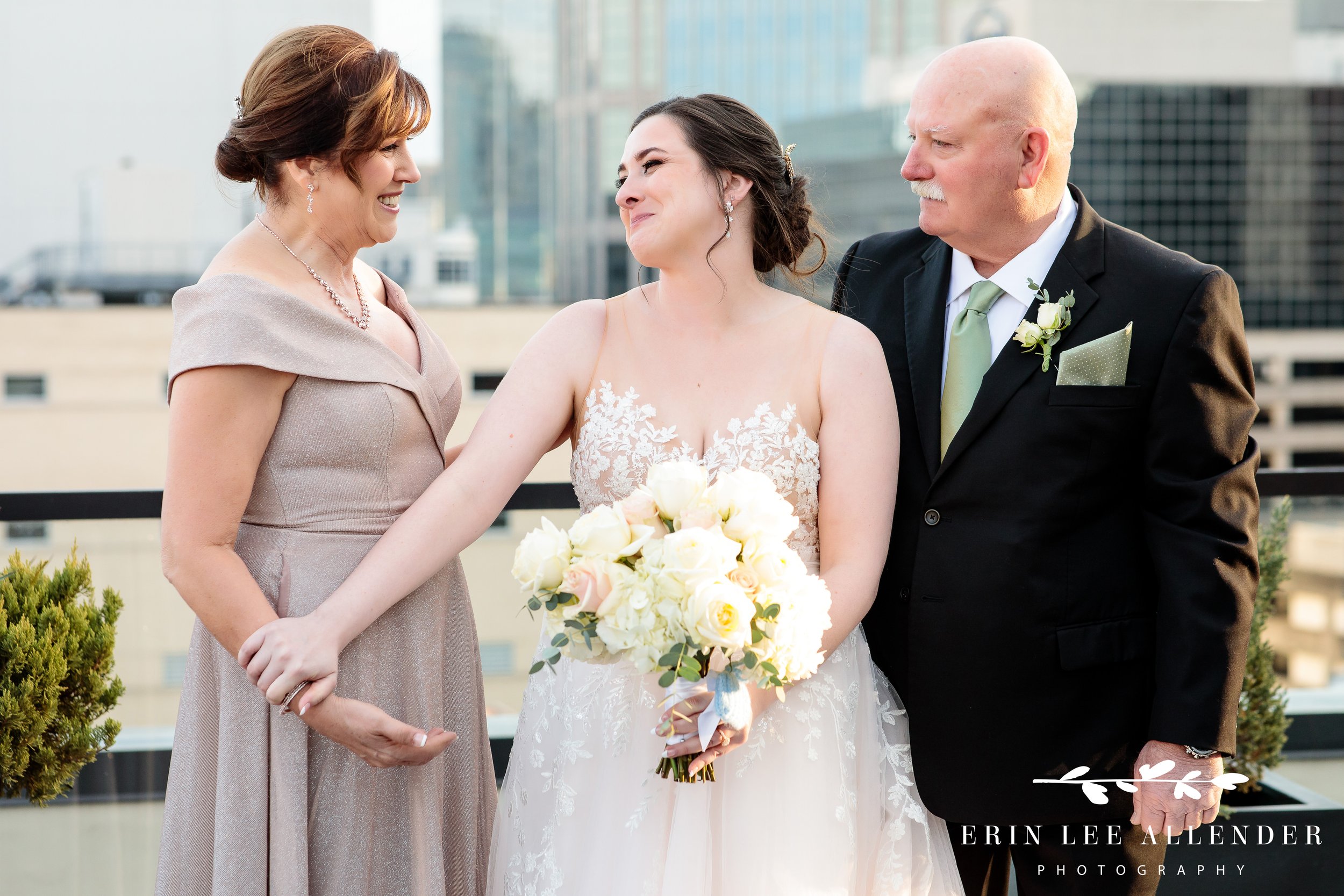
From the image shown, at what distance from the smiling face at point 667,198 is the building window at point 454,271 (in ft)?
298

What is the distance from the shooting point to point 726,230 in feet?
7.61

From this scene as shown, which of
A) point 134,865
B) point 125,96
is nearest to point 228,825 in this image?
point 134,865

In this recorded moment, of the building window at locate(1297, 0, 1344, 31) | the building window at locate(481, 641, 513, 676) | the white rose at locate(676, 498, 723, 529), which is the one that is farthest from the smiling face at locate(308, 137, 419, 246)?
the building window at locate(1297, 0, 1344, 31)

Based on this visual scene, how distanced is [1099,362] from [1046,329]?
11cm

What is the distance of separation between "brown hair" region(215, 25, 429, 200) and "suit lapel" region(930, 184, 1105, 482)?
3.74 ft

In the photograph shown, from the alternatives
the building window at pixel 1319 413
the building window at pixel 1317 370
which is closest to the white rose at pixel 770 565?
the building window at pixel 1319 413

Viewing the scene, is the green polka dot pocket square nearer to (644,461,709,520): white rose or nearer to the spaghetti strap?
(644,461,709,520): white rose

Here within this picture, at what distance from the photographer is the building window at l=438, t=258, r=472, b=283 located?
91.8m

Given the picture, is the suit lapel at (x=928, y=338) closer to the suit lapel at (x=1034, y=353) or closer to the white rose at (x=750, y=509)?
the suit lapel at (x=1034, y=353)

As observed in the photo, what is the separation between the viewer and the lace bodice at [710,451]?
2.20 metres

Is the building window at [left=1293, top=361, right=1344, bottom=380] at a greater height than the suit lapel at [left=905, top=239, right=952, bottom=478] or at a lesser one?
lesser

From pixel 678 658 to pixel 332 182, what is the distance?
3.50ft

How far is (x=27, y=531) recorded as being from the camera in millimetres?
3148

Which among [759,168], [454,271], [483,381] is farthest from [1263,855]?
[454,271]
